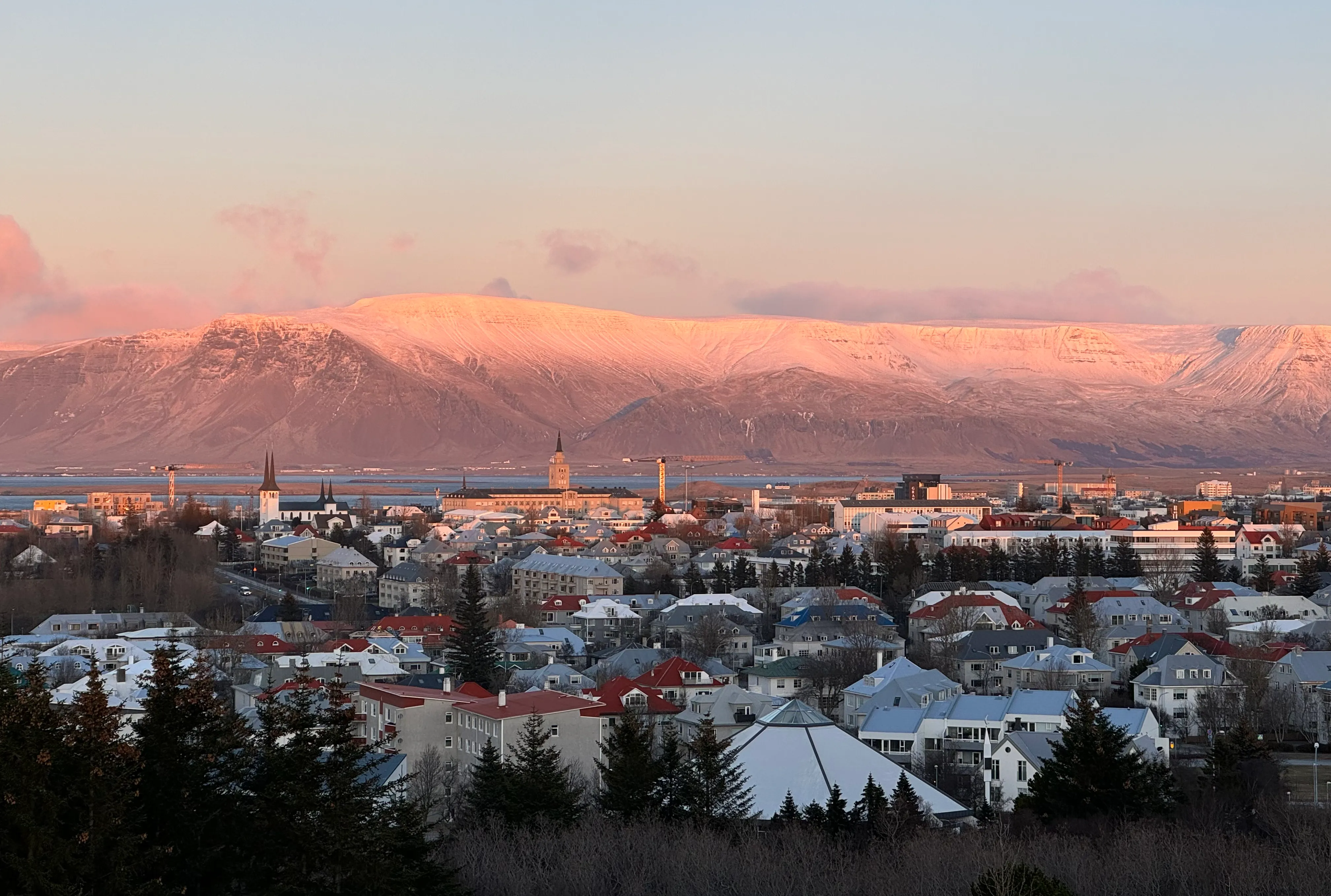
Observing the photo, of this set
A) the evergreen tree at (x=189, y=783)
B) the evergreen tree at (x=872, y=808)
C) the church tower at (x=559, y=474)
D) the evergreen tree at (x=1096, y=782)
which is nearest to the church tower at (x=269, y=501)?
the church tower at (x=559, y=474)

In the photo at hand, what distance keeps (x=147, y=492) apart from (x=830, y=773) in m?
166

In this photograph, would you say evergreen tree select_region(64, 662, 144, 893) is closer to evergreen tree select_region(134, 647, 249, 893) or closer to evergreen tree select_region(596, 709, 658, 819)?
evergreen tree select_region(134, 647, 249, 893)

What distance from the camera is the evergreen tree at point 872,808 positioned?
26109 millimetres

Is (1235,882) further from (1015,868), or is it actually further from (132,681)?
(132,681)

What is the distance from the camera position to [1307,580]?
6831cm

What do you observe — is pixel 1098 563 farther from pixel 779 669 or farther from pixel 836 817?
pixel 836 817

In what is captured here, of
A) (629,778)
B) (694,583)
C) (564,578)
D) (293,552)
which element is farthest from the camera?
(293,552)

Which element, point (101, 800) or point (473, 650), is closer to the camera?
point (101, 800)

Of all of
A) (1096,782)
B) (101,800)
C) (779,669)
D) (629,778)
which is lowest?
(779,669)

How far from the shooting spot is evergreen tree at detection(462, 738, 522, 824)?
2580 cm

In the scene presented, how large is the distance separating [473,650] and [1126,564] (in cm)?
3998

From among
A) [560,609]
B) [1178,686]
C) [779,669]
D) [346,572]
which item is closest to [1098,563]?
[560,609]

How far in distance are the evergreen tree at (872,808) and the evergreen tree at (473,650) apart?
18.1 meters

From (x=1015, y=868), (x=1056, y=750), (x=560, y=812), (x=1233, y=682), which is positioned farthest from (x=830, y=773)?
(x=1233, y=682)
